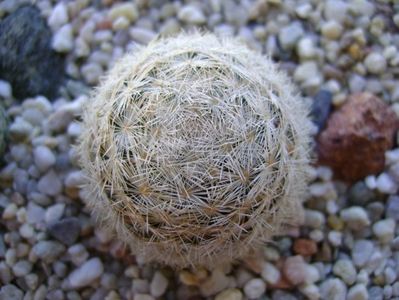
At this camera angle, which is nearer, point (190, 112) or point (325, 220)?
point (190, 112)

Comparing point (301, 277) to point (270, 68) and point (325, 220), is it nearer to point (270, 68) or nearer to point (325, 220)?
point (325, 220)

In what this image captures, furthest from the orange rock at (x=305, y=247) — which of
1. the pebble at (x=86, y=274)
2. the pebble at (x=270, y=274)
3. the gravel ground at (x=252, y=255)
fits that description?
the pebble at (x=86, y=274)

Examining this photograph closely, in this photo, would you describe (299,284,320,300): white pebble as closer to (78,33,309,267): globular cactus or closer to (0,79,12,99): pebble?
(78,33,309,267): globular cactus

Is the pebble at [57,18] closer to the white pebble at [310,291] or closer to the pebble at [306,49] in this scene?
the pebble at [306,49]

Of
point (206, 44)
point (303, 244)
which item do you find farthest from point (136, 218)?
point (303, 244)

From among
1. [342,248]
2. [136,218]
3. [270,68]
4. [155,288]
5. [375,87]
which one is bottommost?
[155,288]

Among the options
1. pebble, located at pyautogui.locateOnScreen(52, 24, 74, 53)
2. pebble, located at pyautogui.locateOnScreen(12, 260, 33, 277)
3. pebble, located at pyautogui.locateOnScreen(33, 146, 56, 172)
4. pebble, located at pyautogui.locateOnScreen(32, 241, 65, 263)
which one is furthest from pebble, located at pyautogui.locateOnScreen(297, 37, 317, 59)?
pebble, located at pyautogui.locateOnScreen(12, 260, 33, 277)
